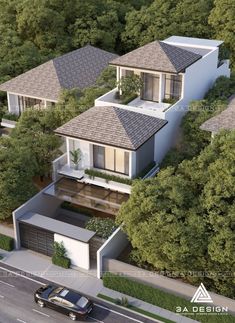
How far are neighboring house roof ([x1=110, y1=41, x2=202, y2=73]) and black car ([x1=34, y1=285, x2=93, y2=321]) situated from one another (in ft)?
61.7

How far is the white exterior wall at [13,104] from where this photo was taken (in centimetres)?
4553

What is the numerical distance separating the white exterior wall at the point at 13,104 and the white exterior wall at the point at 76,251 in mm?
17684

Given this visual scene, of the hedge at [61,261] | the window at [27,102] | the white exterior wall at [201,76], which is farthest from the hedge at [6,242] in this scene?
the white exterior wall at [201,76]

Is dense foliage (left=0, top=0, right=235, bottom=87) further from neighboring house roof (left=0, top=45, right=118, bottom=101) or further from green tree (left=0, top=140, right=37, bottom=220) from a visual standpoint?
green tree (left=0, top=140, right=37, bottom=220)

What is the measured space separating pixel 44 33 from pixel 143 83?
21957 millimetres

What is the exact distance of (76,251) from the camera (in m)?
31.9

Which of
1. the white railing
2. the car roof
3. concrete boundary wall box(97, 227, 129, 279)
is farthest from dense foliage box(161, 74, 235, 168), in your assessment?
the car roof

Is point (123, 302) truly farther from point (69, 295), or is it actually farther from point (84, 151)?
point (84, 151)

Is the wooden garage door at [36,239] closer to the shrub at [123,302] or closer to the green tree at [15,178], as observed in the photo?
the green tree at [15,178]

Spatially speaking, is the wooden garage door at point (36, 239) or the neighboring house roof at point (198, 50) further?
the neighboring house roof at point (198, 50)

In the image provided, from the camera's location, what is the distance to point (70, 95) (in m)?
Result: 41.2

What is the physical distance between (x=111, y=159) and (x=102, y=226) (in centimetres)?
550

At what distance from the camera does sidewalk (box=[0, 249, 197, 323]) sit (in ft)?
95.2

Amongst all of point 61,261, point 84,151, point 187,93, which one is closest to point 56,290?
point 61,261
